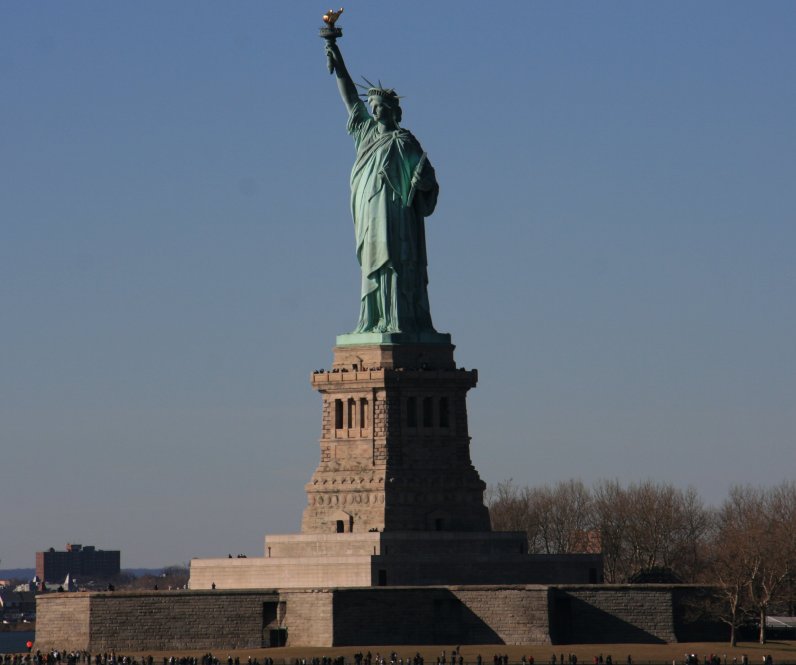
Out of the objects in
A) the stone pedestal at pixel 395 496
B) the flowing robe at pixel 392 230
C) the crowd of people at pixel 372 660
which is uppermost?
the flowing robe at pixel 392 230

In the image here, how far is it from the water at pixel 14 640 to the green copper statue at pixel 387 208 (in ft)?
144

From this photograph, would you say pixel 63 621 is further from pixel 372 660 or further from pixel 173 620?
pixel 372 660

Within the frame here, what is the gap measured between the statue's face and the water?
47.1 meters

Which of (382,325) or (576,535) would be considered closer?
(382,325)

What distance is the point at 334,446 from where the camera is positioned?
102188 millimetres

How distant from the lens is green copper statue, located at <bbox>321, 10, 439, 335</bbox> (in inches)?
4045

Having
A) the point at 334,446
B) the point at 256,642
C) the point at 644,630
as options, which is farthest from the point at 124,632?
the point at 644,630

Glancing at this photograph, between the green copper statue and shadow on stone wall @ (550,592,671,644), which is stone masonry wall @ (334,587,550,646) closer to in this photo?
shadow on stone wall @ (550,592,671,644)

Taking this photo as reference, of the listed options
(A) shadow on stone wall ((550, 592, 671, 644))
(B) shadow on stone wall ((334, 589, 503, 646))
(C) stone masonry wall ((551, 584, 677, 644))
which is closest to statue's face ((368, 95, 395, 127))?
(B) shadow on stone wall ((334, 589, 503, 646))

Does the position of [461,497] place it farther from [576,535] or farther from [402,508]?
[576,535]

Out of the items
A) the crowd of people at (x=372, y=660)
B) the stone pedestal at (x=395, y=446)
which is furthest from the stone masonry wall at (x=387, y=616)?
the stone pedestal at (x=395, y=446)

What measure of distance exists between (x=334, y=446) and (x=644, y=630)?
15.3m

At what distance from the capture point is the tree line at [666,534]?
341ft

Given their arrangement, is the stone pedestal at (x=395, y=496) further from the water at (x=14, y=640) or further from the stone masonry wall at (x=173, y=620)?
the water at (x=14, y=640)
